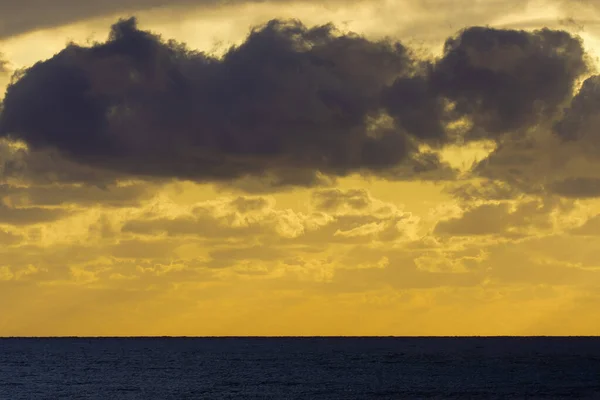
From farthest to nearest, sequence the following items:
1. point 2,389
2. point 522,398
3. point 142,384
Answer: point 142,384, point 2,389, point 522,398

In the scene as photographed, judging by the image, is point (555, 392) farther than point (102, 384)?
No

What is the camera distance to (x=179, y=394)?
16775 cm

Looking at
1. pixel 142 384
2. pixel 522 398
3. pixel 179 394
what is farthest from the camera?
pixel 142 384

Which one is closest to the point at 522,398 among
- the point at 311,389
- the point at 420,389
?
the point at 420,389

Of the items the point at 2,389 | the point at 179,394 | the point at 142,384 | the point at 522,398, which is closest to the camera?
the point at 522,398

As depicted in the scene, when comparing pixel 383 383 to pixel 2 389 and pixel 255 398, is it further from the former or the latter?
pixel 2 389

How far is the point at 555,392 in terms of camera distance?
16800 cm

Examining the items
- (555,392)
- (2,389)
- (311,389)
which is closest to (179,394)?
(311,389)

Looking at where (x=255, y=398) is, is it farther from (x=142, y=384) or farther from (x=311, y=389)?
(x=142, y=384)

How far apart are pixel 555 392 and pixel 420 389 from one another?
2351 cm

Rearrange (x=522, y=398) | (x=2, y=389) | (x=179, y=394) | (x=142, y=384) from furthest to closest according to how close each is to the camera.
Answer: 1. (x=142, y=384)
2. (x=2, y=389)
3. (x=179, y=394)
4. (x=522, y=398)

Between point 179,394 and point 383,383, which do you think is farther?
point 383,383

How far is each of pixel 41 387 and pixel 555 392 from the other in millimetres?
94018

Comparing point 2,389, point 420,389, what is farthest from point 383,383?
point 2,389
